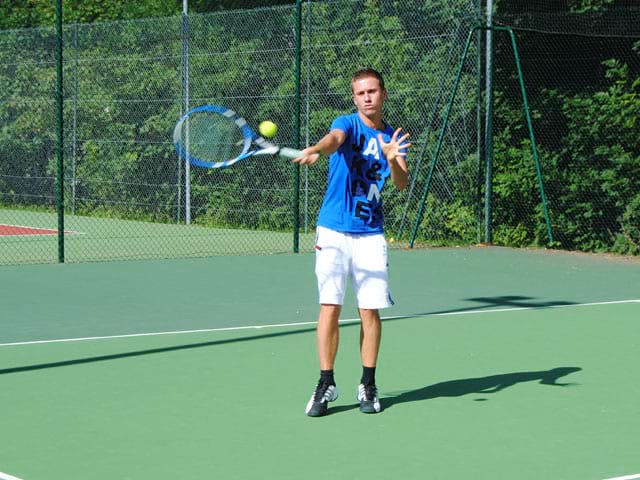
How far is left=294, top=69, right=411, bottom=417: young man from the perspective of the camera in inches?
238

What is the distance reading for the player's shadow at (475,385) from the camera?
638 cm

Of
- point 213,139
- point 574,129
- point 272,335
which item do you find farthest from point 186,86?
point 272,335

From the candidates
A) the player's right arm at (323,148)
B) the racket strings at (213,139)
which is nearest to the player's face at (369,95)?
the player's right arm at (323,148)

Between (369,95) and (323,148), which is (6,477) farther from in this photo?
(369,95)

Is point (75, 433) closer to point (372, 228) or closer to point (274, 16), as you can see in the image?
point (372, 228)

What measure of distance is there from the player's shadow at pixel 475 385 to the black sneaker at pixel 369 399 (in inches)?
5.0

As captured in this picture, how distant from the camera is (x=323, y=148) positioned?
5.75m

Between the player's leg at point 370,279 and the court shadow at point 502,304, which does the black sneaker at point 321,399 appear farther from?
the court shadow at point 502,304

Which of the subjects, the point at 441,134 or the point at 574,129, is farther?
the point at 574,129

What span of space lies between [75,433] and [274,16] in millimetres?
11471

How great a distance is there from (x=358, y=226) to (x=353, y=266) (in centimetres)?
22

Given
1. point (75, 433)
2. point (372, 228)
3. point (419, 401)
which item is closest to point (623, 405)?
point (419, 401)

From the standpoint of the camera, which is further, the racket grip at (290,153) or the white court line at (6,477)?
the racket grip at (290,153)

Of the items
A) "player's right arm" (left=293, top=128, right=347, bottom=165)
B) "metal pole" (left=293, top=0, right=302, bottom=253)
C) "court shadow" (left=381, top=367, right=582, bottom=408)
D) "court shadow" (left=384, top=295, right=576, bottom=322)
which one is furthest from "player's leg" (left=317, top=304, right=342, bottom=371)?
"metal pole" (left=293, top=0, right=302, bottom=253)
